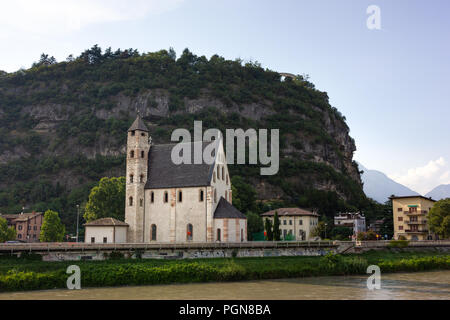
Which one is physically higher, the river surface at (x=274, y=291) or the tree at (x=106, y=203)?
the tree at (x=106, y=203)

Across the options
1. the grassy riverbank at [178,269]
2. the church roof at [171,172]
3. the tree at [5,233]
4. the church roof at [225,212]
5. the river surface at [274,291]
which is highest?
the church roof at [171,172]

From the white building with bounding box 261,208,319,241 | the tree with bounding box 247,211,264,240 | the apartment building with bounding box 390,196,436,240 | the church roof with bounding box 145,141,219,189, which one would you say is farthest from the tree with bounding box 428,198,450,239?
the church roof with bounding box 145,141,219,189

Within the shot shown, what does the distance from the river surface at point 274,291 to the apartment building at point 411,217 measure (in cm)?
4641

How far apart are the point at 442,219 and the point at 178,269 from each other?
170 feet

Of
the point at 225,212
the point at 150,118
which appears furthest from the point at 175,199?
the point at 150,118

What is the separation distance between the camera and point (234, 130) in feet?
478

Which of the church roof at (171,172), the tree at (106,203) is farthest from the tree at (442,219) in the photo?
the tree at (106,203)

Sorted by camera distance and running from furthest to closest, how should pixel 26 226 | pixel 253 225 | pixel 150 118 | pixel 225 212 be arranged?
1. pixel 150 118
2. pixel 26 226
3. pixel 253 225
4. pixel 225 212

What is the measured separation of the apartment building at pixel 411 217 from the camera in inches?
3260

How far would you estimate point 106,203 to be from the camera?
230 ft

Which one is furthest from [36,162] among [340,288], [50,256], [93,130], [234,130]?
[340,288]

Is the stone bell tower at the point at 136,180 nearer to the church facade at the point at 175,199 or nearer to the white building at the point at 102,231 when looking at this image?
the church facade at the point at 175,199

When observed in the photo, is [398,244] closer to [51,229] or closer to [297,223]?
[297,223]

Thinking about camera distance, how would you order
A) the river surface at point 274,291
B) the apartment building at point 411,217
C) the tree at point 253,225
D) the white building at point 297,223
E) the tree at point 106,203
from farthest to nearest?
the white building at point 297,223 → the apartment building at point 411,217 → the tree at point 253,225 → the tree at point 106,203 → the river surface at point 274,291
